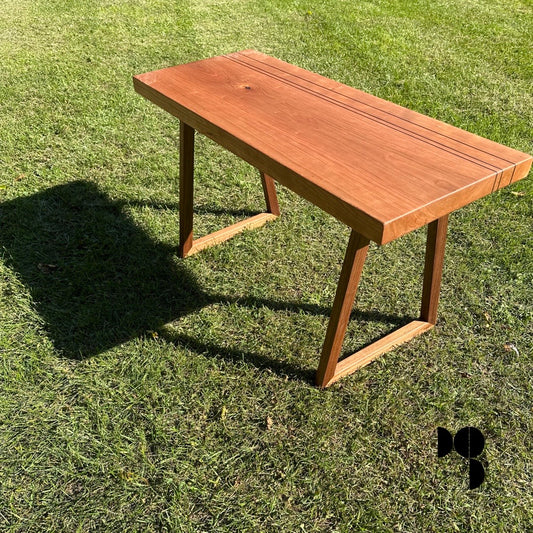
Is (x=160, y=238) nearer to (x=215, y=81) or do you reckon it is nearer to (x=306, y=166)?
(x=215, y=81)

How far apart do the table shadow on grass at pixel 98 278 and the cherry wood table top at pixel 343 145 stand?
926 millimetres

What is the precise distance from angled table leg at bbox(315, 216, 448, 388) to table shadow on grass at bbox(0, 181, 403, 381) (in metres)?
0.14

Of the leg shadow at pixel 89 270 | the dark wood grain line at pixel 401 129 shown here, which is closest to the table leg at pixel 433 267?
the dark wood grain line at pixel 401 129

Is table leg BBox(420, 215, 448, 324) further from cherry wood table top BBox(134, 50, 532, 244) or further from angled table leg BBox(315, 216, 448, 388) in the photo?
cherry wood table top BBox(134, 50, 532, 244)

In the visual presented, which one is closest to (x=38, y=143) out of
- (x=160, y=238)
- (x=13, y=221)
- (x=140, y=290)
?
(x=13, y=221)

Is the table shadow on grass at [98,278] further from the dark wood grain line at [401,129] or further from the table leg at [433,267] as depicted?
the dark wood grain line at [401,129]

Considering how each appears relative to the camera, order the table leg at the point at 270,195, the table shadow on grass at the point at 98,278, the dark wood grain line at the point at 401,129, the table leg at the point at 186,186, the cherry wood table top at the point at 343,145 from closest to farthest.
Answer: the cherry wood table top at the point at 343,145, the dark wood grain line at the point at 401,129, the table shadow on grass at the point at 98,278, the table leg at the point at 186,186, the table leg at the point at 270,195

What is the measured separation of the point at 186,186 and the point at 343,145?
1.12 meters

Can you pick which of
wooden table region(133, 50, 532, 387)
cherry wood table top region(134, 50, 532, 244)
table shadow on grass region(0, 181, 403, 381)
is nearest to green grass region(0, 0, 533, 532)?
table shadow on grass region(0, 181, 403, 381)

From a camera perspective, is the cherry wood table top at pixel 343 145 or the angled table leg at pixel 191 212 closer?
the cherry wood table top at pixel 343 145

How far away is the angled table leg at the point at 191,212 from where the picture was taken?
2887 mm

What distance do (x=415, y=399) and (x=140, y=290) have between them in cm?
145

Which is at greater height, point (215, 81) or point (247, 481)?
point (215, 81)

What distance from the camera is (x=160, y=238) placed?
11.1 feet
